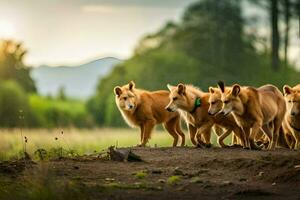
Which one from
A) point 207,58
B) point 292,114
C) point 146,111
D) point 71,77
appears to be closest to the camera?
point 292,114

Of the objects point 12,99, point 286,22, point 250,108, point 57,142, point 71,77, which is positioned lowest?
point 57,142

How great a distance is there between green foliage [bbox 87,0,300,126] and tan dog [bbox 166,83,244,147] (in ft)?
112

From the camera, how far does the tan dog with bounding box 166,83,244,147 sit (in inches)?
824

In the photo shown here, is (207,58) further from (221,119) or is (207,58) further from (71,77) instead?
(221,119)

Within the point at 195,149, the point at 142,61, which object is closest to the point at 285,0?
the point at 142,61

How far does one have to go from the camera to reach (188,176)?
16.3m

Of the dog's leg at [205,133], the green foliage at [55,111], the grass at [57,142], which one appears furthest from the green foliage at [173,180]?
the green foliage at [55,111]

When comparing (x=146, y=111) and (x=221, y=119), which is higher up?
(x=146, y=111)

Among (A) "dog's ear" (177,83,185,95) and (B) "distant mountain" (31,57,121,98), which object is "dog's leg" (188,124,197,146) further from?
(B) "distant mountain" (31,57,121,98)

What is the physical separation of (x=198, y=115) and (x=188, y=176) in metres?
4.90

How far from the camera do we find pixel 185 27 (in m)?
62.2

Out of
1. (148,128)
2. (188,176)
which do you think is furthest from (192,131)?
(188,176)

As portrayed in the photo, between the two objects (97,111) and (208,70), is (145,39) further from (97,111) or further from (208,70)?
(208,70)

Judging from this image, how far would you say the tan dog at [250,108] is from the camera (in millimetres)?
20266
